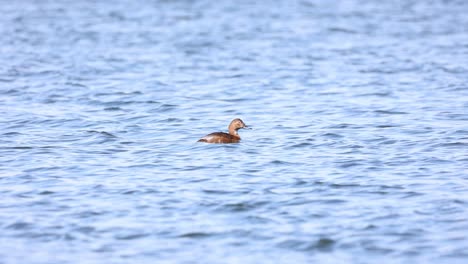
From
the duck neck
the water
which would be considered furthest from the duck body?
the duck neck

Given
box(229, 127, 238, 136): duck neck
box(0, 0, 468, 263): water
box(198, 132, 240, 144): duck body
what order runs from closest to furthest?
box(0, 0, 468, 263): water, box(198, 132, 240, 144): duck body, box(229, 127, 238, 136): duck neck

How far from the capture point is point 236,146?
47.6ft

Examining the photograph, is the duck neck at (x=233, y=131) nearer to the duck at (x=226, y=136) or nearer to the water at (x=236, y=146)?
the duck at (x=226, y=136)

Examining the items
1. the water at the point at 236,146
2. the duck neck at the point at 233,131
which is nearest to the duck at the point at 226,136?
the duck neck at the point at 233,131

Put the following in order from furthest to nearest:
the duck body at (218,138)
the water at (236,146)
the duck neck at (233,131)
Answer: the duck neck at (233,131), the duck body at (218,138), the water at (236,146)

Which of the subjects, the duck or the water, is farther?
the duck

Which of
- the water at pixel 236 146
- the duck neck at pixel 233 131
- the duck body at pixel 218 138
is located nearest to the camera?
the water at pixel 236 146

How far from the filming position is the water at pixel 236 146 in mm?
9625

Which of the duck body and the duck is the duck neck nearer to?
the duck

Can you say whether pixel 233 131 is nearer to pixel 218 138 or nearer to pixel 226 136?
pixel 226 136

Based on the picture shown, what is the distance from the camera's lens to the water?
31.6 ft

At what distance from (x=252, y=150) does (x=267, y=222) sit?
410 centimetres

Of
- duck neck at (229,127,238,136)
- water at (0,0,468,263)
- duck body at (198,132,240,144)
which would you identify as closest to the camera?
water at (0,0,468,263)

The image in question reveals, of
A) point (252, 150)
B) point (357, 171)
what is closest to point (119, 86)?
Result: point (252, 150)
